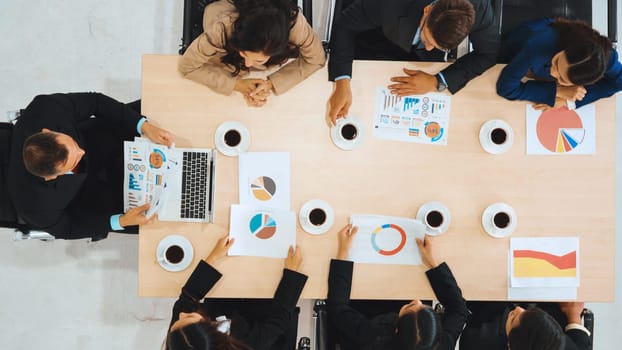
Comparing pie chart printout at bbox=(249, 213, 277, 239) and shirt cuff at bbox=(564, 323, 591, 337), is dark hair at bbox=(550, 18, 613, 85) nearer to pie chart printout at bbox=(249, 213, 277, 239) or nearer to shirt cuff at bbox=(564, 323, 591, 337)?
shirt cuff at bbox=(564, 323, 591, 337)

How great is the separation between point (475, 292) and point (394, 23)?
101cm

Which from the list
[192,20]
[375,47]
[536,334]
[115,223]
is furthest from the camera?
[375,47]

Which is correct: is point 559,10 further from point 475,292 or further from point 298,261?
point 298,261

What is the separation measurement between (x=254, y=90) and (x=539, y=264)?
119cm

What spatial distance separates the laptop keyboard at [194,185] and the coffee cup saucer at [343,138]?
459 millimetres

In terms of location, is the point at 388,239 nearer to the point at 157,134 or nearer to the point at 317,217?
the point at 317,217

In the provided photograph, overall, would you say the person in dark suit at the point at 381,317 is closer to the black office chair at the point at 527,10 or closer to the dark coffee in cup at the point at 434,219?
the dark coffee in cup at the point at 434,219

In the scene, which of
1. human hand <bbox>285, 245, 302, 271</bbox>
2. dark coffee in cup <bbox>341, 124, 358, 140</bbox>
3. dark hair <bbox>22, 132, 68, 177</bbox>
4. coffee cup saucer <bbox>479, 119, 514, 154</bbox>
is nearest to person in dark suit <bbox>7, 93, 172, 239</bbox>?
dark hair <bbox>22, 132, 68, 177</bbox>

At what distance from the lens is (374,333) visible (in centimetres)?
162

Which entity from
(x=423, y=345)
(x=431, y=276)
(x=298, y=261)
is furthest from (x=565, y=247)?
(x=298, y=261)

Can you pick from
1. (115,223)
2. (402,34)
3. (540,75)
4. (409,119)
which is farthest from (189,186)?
(540,75)

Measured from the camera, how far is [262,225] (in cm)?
166

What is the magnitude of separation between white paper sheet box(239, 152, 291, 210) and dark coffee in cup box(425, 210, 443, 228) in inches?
20.0

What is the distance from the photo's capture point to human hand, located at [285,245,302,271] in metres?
1.65
